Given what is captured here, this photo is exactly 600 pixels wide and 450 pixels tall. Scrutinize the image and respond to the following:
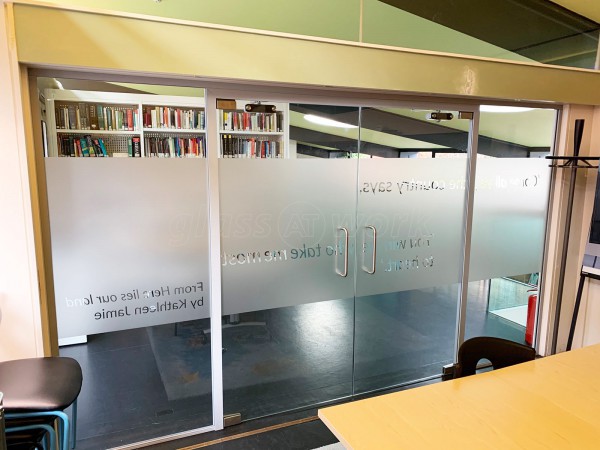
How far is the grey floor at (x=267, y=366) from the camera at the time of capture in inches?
103

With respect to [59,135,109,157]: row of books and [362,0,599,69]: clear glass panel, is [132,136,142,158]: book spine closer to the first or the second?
[59,135,109,157]: row of books

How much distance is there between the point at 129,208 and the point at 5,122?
27.4 inches

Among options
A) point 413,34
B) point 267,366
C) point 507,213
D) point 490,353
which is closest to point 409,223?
point 507,213

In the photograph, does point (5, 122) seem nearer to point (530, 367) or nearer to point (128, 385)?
point (128, 385)

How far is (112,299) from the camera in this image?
229 centimetres

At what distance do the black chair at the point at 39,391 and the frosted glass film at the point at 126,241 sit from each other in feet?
1.60

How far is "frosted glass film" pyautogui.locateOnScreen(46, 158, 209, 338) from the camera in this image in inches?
85.7

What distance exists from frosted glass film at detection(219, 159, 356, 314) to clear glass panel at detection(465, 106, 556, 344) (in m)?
1.21

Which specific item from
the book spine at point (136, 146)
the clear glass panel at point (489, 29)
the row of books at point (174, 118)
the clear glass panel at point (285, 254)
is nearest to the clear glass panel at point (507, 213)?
the clear glass panel at point (489, 29)

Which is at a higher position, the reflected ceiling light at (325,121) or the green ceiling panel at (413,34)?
the green ceiling panel at (413,34)

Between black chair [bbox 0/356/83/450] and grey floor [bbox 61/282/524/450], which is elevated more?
black chair [bbox 0/356/83/450]

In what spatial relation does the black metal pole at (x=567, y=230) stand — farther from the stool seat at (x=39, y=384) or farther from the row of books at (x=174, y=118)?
the stool seat at (x=39, y=384)

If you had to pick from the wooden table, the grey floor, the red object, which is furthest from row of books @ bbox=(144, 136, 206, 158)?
the red object

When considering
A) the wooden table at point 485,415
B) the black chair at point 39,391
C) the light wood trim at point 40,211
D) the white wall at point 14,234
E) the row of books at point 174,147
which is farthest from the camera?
the row of books at point 174,147
